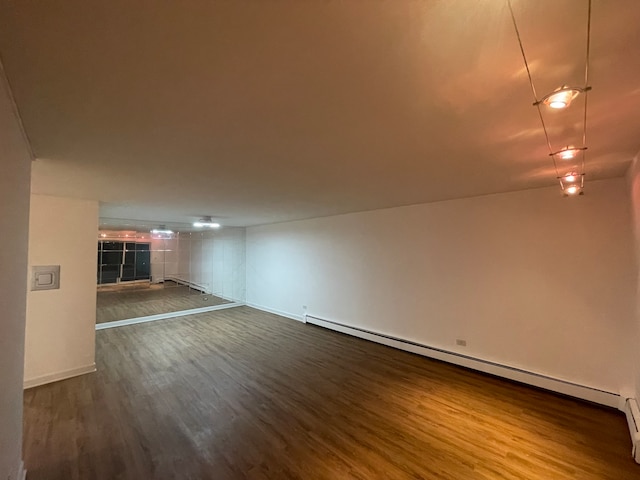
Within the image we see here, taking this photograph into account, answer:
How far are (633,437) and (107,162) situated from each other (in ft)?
16.8

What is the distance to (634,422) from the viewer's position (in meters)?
2.45

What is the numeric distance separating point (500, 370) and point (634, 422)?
1.28m

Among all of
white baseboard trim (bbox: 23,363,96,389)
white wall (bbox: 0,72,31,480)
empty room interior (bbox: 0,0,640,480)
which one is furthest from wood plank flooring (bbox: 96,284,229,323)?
white wall (bbox: 0,72,31,480)

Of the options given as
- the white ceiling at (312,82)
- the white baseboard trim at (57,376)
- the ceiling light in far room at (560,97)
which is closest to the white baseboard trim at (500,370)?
the white ceiling at (312,82)

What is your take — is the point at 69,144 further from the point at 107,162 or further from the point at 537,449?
the point at 537,449

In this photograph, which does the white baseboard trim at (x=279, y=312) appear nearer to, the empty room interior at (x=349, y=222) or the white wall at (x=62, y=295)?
the empty room interior at (x=349, y=222)

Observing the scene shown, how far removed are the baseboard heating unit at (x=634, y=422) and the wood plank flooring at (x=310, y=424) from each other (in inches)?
3.2

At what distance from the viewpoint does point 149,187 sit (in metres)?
3.33

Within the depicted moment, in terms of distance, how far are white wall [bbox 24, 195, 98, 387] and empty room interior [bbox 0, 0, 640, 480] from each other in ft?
0.09

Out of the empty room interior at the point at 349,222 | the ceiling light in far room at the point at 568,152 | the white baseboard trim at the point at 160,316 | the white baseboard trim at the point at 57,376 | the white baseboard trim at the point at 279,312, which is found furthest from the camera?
the white baseboard trim at the point at 279,312

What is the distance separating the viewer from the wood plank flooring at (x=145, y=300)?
7082 millimetres

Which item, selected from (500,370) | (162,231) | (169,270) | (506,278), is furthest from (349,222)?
(169,270)

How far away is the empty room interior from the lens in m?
1.03

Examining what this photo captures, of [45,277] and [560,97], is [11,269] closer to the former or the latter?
→ [560,97]
